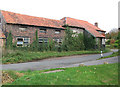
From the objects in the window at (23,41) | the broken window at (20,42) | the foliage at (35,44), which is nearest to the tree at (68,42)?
the foliage at (35,44)

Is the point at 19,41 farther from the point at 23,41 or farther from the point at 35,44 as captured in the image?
the point at 35,44

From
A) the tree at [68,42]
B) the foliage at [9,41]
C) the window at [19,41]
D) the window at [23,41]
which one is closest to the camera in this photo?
the foliage at [9,41]

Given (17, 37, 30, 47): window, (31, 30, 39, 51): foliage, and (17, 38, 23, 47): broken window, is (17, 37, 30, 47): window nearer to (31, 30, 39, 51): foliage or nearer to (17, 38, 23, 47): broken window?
(17, 38, 23, 47): broken window

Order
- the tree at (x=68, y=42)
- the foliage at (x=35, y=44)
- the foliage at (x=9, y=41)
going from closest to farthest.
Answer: the foliage at (x=9, y=41) → the foliage at (x=35, y=44) → the tree at (x=68, y=42)

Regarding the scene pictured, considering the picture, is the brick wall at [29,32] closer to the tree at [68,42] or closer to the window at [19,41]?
the window at [19,41]

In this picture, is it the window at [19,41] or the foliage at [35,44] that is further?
the foliage at [35,44]

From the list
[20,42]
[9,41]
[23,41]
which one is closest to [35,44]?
[23,41]

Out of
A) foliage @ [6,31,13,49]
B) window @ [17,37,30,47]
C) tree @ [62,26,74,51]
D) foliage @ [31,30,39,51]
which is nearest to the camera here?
foliage @ [6,31,13,49]

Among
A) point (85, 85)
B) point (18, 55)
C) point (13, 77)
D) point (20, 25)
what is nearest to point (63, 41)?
point (20, 25)

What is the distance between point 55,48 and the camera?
24203mm

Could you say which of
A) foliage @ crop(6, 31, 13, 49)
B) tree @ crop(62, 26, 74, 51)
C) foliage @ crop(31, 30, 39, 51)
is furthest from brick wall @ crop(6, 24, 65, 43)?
tree @ crop(62, 26, 74, 51)

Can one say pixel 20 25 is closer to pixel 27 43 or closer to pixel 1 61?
pixel 27 43

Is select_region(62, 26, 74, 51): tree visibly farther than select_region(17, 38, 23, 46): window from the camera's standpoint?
Yes

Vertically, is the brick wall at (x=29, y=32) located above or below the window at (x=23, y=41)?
above
